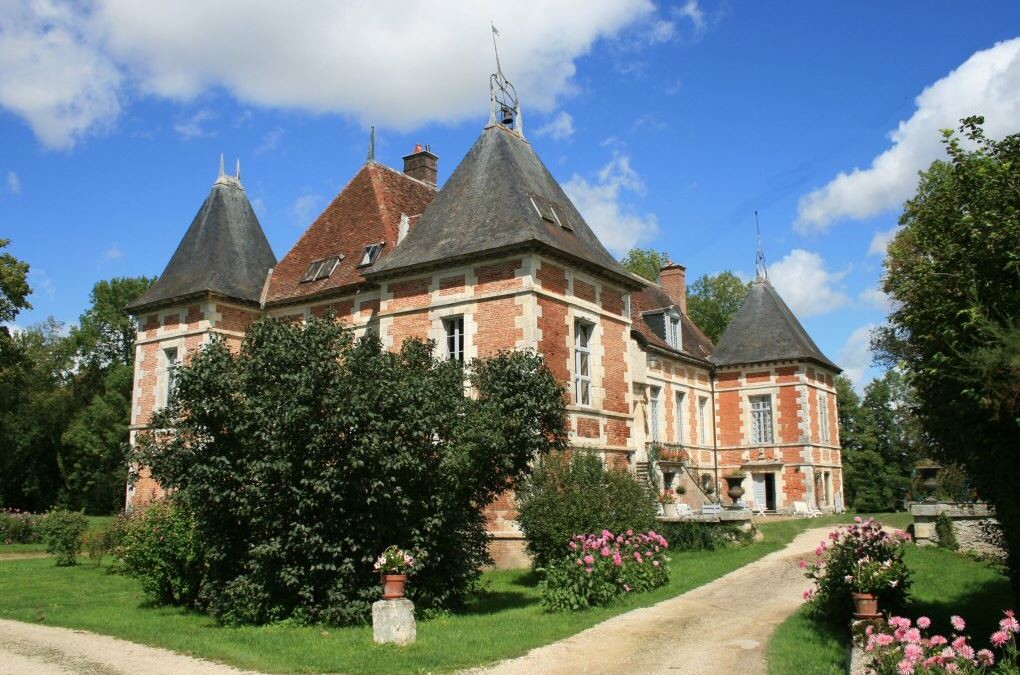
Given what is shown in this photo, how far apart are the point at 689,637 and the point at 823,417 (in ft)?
74.7

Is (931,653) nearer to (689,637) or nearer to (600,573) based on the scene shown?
(689,637)

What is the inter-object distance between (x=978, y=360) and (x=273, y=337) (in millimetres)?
7729

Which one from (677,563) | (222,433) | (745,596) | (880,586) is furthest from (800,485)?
(222,433)

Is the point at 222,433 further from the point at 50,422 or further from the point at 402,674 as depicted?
the point at 50,422

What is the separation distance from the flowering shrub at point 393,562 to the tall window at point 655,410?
58.4ft

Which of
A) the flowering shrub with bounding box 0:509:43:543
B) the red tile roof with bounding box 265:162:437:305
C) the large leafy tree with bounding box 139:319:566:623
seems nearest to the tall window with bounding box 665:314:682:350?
the red tile roof with bounding box 265:162:437:305

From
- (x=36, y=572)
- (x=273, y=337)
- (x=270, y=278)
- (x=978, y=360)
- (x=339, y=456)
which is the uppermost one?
(x=270, y=278)

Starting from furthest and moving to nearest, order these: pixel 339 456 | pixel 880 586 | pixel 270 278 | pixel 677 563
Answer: pixel 270 278, pixel 677 563, pixel 339 456, pixel 880 586

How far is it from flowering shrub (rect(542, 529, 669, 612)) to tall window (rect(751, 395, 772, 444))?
17.8m

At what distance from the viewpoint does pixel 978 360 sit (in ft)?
21.1

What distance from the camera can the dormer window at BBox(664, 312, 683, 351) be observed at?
91.7 ft

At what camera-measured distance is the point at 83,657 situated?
809 cm

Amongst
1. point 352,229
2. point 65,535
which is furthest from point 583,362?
point 65,535

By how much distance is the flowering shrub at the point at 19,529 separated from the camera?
24141 mm
